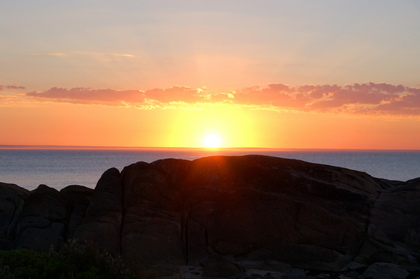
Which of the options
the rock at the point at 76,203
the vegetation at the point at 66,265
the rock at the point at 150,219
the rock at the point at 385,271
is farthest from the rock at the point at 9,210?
the rock at the point at 385,271

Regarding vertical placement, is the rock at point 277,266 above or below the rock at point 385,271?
below

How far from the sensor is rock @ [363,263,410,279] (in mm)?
19544

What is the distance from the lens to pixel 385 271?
1986cm

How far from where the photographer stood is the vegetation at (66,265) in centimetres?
1416

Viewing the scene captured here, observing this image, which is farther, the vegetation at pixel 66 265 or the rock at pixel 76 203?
the rock at pixel 76 203

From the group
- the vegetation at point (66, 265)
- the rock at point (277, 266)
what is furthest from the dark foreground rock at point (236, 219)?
the vegetation at point (66, 265)

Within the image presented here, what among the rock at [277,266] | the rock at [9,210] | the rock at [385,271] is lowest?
the rock at [277,266]

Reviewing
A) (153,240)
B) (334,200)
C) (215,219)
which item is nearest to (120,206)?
(153,240)

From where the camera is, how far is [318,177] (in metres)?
26.8

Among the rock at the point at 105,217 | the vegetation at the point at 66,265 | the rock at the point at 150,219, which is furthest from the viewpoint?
the rock at the point at 105,217

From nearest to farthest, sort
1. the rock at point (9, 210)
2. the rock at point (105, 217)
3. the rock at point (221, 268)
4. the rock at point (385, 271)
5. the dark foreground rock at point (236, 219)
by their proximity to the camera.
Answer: the rock at point (385, 271), the rock at point (221, 268), the dark foreground rock at point (236, 219), the rock at point (105, 217), the rock at point (9, 210)

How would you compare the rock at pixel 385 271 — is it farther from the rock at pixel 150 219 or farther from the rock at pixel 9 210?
the rock at pixel 9 210

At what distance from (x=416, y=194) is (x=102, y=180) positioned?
16674mm

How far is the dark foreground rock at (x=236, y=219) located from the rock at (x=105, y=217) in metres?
0.05
